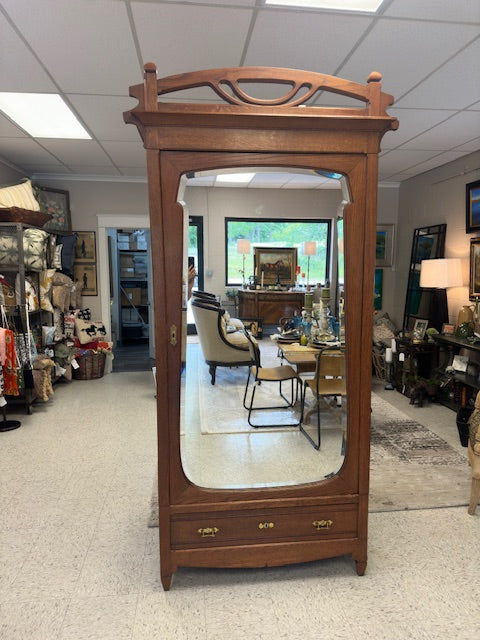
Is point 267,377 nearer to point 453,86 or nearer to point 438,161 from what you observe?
point 453,86

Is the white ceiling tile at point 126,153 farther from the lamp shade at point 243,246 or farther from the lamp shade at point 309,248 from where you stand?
the lamp shade at point 309,248

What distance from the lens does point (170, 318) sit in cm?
177

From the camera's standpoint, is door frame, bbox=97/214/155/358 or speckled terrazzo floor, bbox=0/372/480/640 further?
door frame, bbox=97/214/155/358

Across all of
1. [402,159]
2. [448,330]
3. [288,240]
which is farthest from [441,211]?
[288,240]

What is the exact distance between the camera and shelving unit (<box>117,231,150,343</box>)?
26.0ft

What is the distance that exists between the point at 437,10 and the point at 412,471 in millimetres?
2728

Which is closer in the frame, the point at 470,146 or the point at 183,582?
the point at 183,582

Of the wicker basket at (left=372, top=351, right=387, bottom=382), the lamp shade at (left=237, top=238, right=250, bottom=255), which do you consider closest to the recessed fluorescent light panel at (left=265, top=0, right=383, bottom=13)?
the lamp shade at (left=237, top=238, right=250, bottom=255)

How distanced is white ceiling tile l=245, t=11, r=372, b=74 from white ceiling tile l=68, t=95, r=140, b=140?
1.11 m

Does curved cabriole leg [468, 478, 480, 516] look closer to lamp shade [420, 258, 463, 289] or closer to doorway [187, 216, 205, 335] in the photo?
doorway [187, 216, 205, 335]

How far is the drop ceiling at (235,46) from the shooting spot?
2006 millimetres

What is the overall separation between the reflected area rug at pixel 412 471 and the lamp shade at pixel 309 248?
1.58 m

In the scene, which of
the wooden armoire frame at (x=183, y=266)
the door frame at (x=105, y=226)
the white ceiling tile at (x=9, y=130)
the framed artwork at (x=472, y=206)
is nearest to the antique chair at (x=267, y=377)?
the wooden armoire frame at (x=183, y=266)

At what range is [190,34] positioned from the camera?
2203mm
